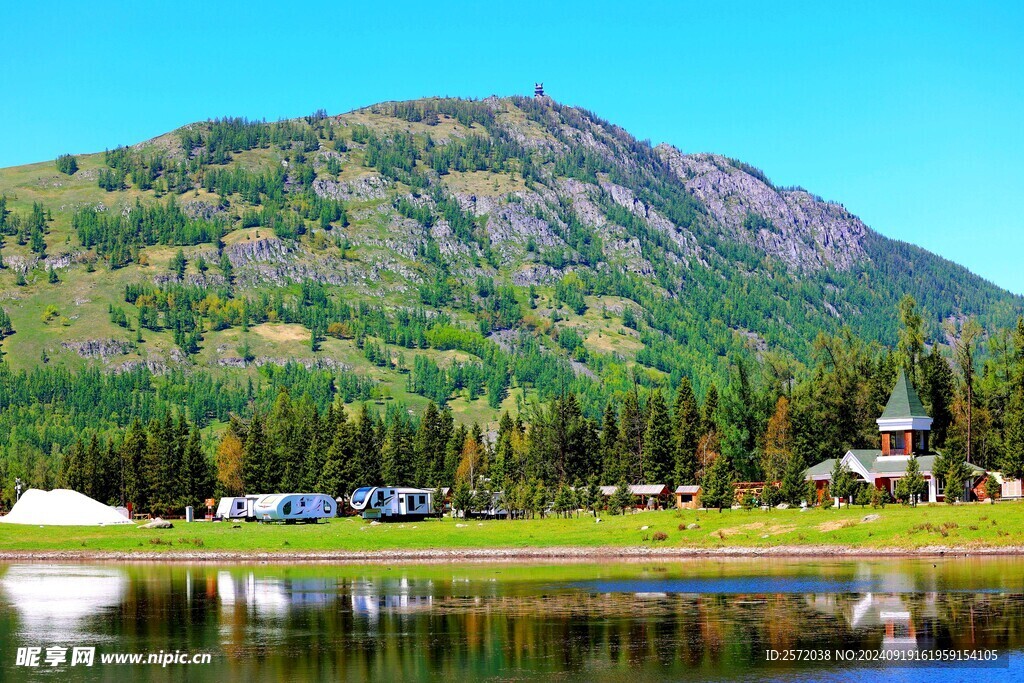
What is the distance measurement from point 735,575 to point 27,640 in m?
43.1

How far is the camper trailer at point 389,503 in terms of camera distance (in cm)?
13875

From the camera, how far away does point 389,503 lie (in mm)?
139125

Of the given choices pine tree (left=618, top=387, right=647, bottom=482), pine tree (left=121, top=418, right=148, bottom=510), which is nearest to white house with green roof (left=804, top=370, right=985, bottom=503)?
pine tree (left=618, top=387, right=647, bottom=482)

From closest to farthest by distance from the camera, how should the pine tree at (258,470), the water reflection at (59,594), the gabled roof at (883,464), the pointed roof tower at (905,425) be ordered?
the water reflection at (59,594) < the gabled roof at (883,464) < the pointed roof tower at (905,425) < the pine tree at (258,470)

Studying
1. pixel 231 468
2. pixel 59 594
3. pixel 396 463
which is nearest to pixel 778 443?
pixel 396 463

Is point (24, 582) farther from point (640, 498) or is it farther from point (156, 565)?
point (640, 498)

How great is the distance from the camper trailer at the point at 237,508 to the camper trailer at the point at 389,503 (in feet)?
40.2

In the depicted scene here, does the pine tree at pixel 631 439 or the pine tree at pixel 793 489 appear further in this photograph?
the pine tree at pixel 631 439

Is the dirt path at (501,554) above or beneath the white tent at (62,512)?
beneath

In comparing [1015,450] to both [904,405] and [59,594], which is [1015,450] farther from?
[59,594]

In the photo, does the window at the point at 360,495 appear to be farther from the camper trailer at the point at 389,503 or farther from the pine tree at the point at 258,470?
the pine tree at the point at 258,470

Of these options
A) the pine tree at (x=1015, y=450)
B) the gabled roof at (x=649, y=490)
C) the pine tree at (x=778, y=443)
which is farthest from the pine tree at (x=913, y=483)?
the gabled roof at (x=649, y=490)

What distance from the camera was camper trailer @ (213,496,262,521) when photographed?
141062mm

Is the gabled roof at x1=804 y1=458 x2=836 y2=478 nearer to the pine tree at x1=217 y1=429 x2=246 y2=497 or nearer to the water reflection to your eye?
the pine tree at x1=217 y1=429 x2=246 y2=497
